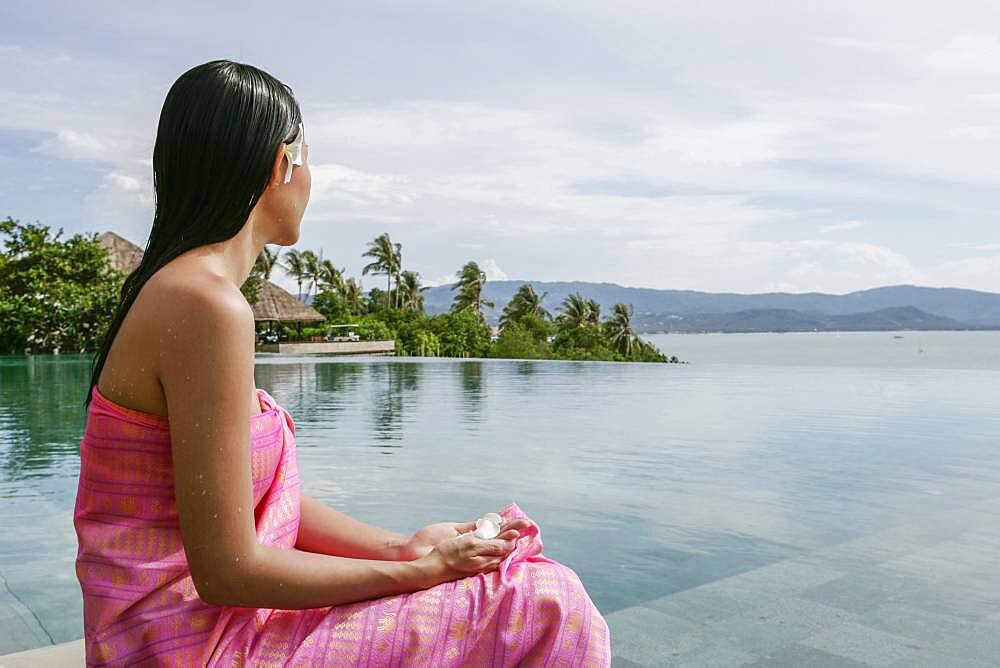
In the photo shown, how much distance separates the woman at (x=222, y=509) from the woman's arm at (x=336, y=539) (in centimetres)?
23

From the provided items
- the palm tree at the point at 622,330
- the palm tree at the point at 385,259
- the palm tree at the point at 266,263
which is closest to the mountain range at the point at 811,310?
the palm tree at the point at 622,330

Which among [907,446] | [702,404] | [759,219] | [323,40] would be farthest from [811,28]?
[759,219]

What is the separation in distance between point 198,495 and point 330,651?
25 cm

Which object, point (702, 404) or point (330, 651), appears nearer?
point (330, 651)

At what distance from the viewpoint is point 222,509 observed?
106 cm

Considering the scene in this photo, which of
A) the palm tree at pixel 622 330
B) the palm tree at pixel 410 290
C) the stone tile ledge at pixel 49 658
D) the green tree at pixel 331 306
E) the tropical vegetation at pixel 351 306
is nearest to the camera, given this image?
the stone tile ledge at pixel 49 658

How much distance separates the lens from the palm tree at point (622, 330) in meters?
41.7

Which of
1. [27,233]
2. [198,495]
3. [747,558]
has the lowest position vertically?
[747,558]

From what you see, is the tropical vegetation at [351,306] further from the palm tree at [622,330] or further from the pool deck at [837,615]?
the pool deck at [837,615]

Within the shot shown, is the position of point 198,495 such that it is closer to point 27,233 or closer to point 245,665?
point 245,665

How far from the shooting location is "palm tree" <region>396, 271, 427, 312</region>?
4222cm

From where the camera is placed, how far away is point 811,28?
18297mm

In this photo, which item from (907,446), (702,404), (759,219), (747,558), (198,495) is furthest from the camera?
(759,219)

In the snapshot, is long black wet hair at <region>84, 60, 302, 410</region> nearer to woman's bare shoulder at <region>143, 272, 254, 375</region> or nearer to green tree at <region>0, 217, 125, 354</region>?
woman's bare shoulder at <region>143, 272, 254, 375</region>
